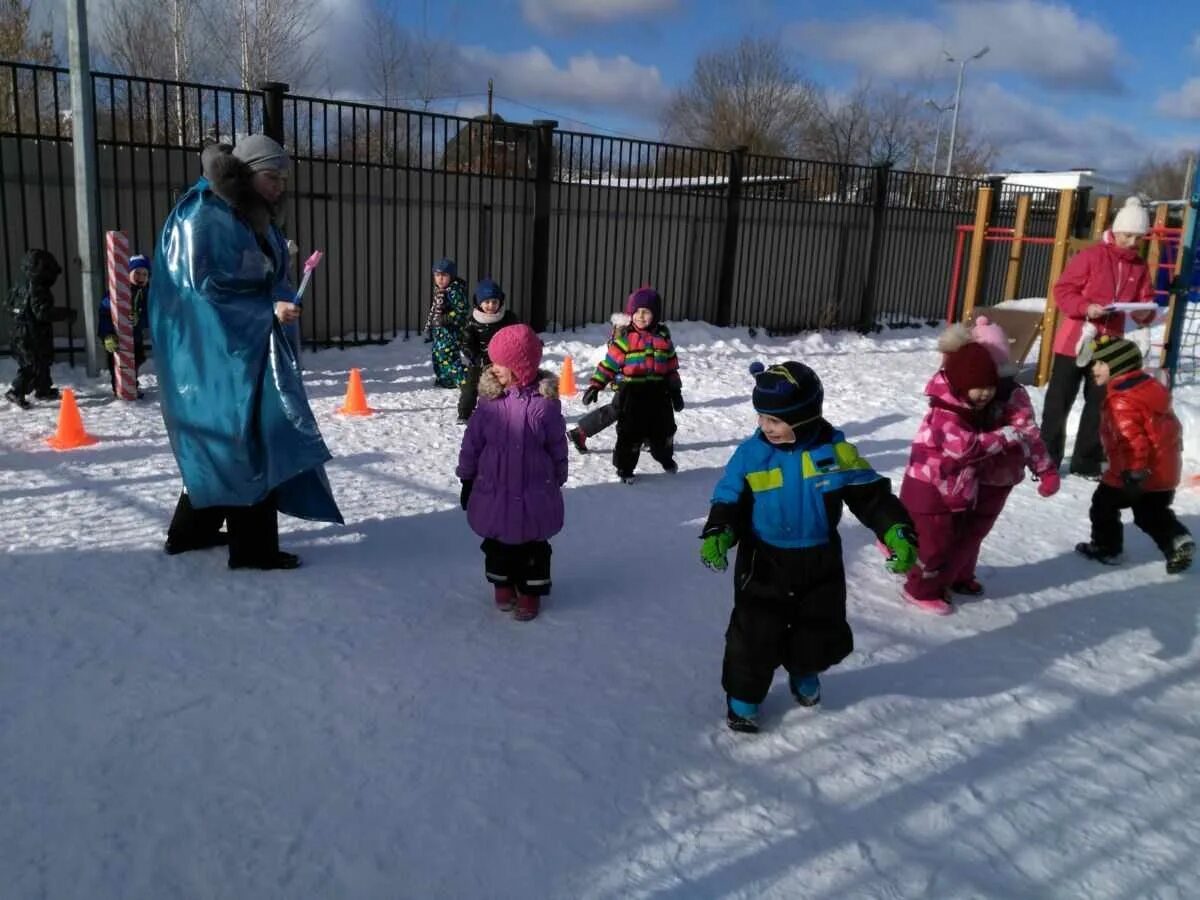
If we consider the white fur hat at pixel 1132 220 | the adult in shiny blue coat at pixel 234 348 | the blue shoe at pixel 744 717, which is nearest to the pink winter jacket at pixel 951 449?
the blue shoe at pixel 744 717

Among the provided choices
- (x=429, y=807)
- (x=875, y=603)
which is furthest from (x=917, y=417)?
(x=429, y=807)

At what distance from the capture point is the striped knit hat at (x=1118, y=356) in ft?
15.8

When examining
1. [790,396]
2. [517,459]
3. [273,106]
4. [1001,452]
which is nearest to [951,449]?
[1001,452]

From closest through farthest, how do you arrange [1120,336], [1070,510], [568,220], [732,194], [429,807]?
1. [429,807]
2. [1120,336]
3. [1070,510]
4. [568,220]
5. [732,194]

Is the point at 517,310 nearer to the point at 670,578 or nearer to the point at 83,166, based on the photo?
the point at 83,166

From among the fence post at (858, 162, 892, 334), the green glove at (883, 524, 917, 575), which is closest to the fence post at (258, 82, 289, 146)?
the green glove at (883, 524, 917, 575)

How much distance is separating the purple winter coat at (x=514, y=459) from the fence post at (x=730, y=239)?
9824 millimetres

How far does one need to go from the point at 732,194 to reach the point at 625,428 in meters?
7.94

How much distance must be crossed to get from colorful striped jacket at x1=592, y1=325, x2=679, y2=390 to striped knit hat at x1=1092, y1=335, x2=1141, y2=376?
2473 millimetres

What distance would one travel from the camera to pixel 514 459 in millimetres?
3859

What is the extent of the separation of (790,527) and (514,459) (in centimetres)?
130

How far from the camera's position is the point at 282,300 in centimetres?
420

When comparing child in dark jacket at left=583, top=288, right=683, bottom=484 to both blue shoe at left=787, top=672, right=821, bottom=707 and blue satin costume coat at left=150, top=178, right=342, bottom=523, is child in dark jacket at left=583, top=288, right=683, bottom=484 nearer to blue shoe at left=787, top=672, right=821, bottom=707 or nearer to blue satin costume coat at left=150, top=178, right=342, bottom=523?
blue satin costume coat at left=150, top=178, right=342, bottom=523

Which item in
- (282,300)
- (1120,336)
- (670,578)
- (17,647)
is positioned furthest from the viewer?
(1120,336)
